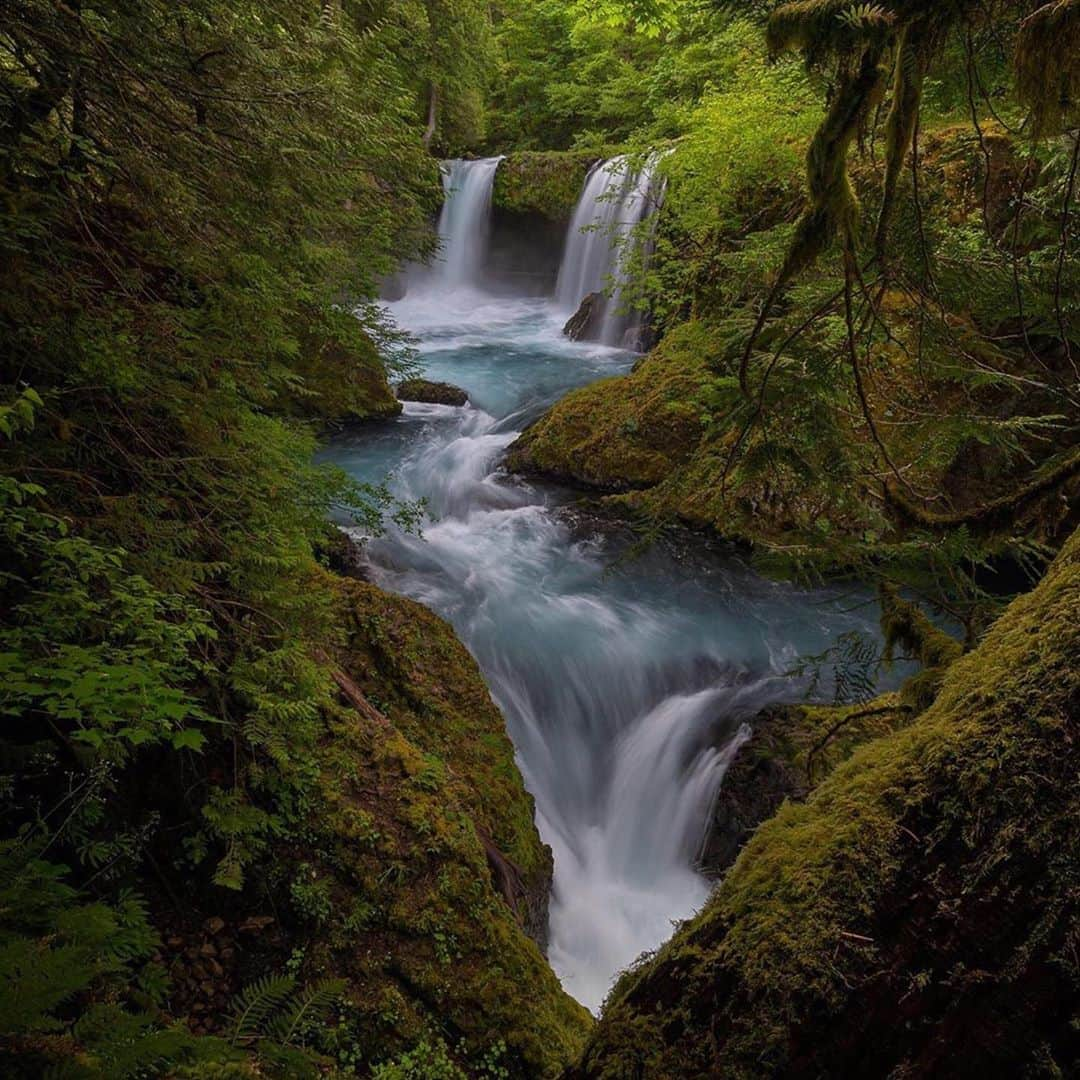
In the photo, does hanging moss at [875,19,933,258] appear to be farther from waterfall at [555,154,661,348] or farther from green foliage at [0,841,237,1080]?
waterfall at [555,154,661,348]

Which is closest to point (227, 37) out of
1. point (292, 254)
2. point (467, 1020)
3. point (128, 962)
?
point (292, 254)

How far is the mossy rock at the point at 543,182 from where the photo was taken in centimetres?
1936

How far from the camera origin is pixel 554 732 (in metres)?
6.79

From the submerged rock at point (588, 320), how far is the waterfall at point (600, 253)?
0.09ft

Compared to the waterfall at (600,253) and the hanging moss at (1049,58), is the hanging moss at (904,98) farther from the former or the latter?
the waterfall at (600,253)

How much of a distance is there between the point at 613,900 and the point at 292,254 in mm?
5697

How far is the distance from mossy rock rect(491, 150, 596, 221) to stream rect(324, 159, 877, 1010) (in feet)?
35.4

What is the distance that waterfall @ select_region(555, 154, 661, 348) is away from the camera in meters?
15.5

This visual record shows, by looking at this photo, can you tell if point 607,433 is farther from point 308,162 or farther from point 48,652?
point 48,652

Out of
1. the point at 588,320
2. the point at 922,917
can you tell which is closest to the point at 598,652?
the point at 922,917

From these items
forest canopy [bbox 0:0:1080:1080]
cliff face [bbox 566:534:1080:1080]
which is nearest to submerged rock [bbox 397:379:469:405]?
forest canopy [bbox 0:0:1080:1080]

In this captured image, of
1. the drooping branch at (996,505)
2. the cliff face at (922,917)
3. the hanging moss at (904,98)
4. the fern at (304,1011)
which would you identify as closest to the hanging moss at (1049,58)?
the hanging moss at (904,98)

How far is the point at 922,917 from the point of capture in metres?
1.18

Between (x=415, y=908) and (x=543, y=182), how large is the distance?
2105 centimetres
